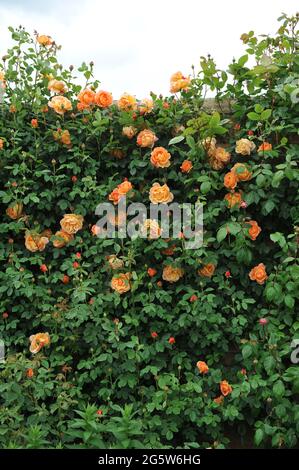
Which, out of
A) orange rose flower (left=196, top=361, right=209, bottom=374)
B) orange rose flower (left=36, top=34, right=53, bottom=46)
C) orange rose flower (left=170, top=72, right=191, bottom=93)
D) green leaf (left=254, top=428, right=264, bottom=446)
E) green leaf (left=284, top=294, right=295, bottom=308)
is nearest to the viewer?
green leaf (left=254, top=428, right=264, bottom=446)

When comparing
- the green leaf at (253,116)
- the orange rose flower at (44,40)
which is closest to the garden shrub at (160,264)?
the green leaf at (253,116)

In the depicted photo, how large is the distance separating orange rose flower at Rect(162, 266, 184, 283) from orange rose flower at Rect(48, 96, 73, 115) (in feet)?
3.61

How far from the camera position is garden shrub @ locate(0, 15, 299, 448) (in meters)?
3.26

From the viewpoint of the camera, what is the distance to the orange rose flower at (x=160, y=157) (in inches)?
135

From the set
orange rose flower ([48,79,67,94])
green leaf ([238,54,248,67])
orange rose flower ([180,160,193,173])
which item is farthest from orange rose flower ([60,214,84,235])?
green leaf ([238,54,248,67])

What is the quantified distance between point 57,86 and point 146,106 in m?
0.56

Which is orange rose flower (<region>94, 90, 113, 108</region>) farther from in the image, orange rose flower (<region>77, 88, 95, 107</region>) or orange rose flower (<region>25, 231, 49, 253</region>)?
orange rose flower (<region>25, 231, 49, 253</region>)

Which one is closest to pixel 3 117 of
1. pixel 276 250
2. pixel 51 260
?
pixel 51 260

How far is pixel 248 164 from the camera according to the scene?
3471mm

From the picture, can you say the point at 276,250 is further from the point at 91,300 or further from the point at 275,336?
the point at 91,300

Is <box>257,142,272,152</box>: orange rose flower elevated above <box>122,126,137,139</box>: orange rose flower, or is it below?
below

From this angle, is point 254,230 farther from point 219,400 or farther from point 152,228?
point 219,400

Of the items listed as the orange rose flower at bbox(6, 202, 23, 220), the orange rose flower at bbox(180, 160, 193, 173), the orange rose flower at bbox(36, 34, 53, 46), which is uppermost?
the orange rose flower at bbox(36, 34, 53, 46)

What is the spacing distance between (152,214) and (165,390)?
956 millimetres
